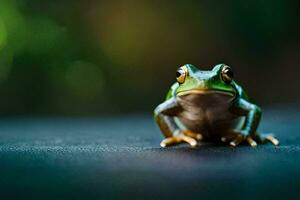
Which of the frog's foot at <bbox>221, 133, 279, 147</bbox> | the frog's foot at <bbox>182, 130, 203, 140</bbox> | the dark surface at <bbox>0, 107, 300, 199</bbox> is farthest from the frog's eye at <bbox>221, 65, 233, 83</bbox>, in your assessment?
the dark surface at <bbox>0, 107, 300, 199</bbox>

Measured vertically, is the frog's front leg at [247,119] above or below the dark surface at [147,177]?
below

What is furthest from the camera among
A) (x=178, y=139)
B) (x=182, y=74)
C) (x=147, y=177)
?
(x=178, y=139)

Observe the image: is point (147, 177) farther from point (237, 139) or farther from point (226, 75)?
point (237, 139)

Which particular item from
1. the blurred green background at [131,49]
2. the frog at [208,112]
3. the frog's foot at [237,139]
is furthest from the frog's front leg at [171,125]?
the blurred green background at [131,49]

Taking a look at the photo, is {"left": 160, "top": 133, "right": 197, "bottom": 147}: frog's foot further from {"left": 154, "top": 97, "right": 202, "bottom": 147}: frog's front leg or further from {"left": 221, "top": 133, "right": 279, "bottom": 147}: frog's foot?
{"left": 221, "top": 133, "right": 279, "bottom": 147}: frog's foot

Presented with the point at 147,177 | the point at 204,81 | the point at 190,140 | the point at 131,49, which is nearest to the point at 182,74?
the point at 204,81

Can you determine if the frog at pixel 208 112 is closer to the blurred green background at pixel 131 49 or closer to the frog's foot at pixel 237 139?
the frog's foot at pixel 237 139
